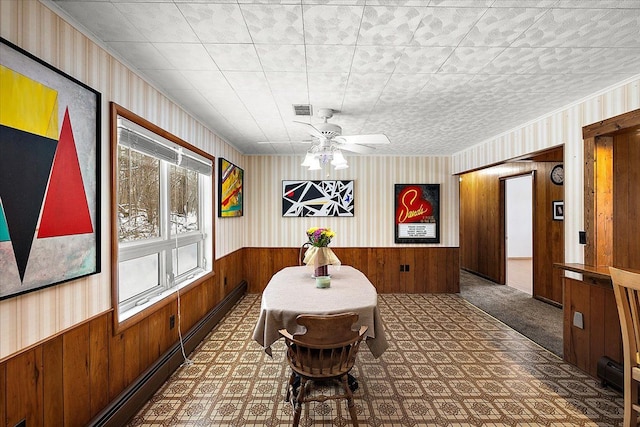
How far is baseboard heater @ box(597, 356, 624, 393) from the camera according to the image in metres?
2.39

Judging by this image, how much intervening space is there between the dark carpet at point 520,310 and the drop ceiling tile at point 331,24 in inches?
145

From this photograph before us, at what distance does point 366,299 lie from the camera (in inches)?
97.7

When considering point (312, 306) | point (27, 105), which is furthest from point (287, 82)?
point (312, 306)

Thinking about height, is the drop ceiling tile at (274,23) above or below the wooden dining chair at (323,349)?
above

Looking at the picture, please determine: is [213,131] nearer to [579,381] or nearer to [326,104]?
[326,104]

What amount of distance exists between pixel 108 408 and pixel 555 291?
5878mm

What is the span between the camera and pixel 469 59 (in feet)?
7.15

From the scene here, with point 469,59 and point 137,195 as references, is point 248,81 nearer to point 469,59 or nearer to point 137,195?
point 137,195

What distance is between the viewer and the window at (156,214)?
235cm

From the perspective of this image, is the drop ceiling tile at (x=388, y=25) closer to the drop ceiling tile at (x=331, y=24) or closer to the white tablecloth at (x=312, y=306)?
the drop ceiling tile at (x=331, y=24)

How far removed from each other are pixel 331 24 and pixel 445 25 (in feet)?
2.19

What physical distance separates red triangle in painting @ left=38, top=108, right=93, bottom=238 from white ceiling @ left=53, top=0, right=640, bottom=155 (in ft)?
2.43

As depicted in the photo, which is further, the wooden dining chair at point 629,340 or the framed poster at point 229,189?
the framed poster at point 229,189

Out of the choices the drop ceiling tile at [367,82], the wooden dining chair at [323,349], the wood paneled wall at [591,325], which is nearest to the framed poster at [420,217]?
the wood paneled wall at [591,325]
